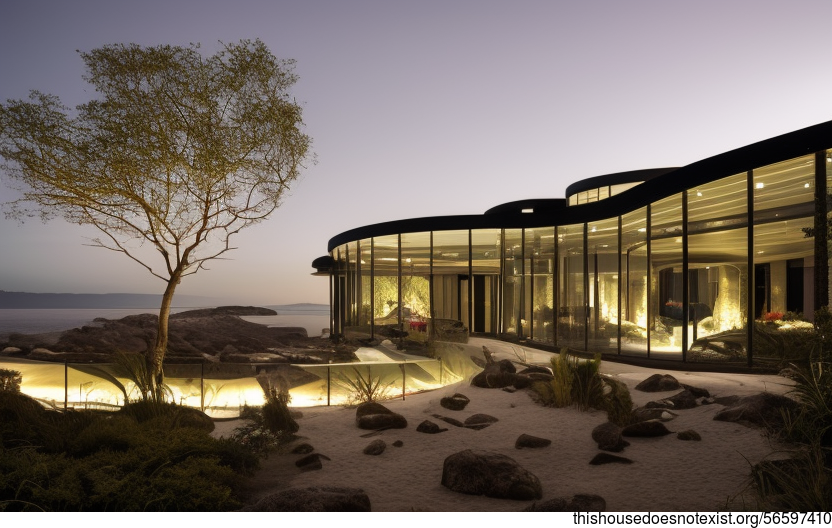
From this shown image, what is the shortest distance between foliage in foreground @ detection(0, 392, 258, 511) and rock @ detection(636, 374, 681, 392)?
19.2 feet

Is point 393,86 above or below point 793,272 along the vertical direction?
above

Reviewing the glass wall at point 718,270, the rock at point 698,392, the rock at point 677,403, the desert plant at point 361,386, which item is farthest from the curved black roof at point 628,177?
the desert plant at point 361,386

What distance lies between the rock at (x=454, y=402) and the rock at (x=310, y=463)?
2536 mm

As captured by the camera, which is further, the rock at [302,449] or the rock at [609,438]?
the rock at [302,449]

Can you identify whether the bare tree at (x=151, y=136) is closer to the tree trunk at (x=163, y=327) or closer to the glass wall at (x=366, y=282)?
the tree trunk at (x=163, y=327)

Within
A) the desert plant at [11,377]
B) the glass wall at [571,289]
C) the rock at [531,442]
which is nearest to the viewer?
the rock at [531,442]

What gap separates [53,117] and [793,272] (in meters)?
15.2

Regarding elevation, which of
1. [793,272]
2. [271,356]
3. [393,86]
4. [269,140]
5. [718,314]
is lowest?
[271,356]

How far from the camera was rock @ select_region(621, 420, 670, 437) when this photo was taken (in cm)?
594

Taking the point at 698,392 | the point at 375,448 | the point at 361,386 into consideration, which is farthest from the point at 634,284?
the point at 375,448

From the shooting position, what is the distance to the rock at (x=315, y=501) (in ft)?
14.2

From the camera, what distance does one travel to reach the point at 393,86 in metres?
10.4
